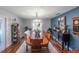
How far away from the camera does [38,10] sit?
1214mm

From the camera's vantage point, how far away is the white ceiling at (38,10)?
1180mm

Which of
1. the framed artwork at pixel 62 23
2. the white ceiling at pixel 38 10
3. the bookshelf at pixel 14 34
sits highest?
the white ceiling at pixel 38 10

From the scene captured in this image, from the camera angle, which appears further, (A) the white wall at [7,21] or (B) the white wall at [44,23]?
(B) the white wall at [44,23]

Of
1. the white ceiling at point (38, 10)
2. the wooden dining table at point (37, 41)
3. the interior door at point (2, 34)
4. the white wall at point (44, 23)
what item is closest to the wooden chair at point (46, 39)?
the wooden dining table at point (37, 41)

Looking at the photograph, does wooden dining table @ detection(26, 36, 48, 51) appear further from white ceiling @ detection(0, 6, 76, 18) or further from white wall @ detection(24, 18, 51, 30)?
white ceiling @ detection(0, 6, 76, 18)

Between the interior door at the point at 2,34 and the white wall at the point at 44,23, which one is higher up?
the white wall at the point at 44,23

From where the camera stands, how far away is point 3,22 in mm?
1205

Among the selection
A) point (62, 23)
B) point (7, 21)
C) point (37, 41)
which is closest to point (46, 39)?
point (37, 41)

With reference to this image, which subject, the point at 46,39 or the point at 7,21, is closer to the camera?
the point at 7,21

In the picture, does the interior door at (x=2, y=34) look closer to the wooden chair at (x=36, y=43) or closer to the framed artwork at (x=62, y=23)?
A: the wooden chair at (x=36, y=43)

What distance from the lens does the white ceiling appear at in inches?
46.4

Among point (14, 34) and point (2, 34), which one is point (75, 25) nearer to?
point (14, 34)
